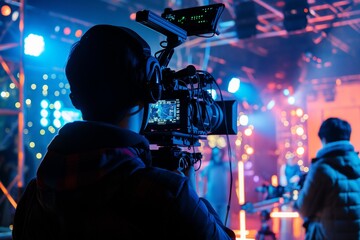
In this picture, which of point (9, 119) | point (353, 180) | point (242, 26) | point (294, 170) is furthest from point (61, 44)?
point (353, 180)

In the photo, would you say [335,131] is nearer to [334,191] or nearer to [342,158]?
[342,158]

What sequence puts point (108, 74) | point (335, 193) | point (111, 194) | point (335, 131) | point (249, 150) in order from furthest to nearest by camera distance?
point (249, 150) → point (335, 131) → point (335, 193) → point (108, 74) → point (111, 194)

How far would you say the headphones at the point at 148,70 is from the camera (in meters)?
1.04

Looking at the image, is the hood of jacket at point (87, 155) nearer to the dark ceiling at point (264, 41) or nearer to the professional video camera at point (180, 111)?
the professional video camera at point (180, 111)

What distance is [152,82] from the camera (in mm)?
1088

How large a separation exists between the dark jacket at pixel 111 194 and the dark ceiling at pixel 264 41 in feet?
22.6

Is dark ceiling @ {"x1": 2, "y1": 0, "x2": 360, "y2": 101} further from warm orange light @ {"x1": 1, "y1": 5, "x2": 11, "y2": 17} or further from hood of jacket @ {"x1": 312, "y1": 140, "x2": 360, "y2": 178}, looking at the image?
hood of jacket @ {"x1": 312, "y1": 140, "x2": 360, "y2": 178}

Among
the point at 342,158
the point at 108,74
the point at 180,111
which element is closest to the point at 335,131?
the point at 342,158

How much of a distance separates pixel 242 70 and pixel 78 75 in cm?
1184

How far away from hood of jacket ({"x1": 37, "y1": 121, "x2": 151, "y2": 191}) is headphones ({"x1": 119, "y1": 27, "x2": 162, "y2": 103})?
0.13 metres

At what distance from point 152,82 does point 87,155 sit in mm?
280

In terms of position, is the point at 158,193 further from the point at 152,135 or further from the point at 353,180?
the point at 353,180

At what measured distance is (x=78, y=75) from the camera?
3.32 ft

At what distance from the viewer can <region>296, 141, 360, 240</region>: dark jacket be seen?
273 centimetres
